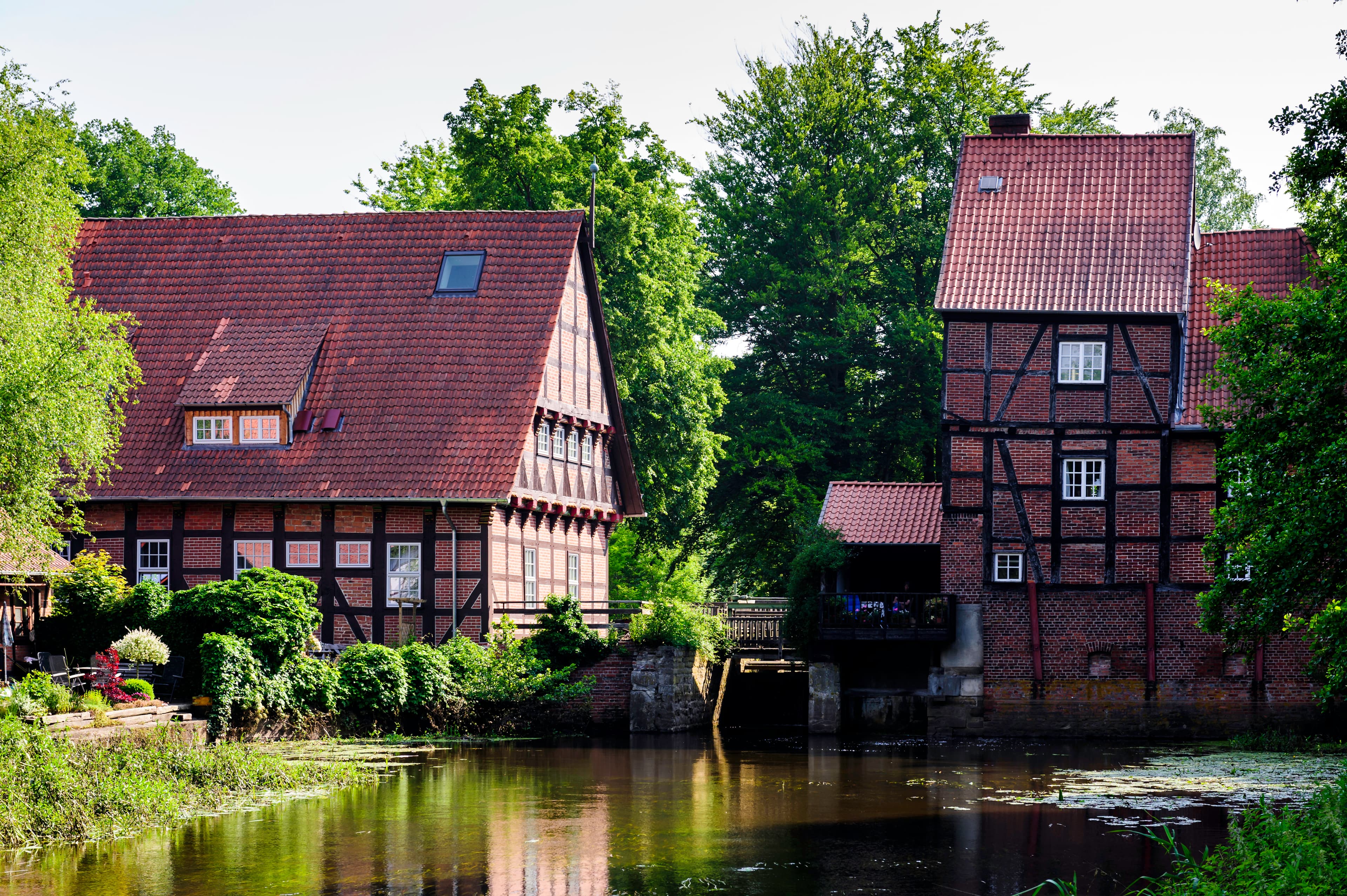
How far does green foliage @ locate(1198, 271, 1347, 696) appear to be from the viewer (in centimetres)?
1852

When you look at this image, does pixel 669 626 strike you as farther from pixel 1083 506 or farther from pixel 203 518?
pixel 203 518

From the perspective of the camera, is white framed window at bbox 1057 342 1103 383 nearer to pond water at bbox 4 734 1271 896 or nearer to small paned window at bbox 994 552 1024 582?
small paned window at bbox 994 552 1024 582

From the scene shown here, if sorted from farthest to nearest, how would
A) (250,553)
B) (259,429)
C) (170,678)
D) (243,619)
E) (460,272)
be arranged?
(460,272), (259,429), (250,553), (243,619), (170,678)

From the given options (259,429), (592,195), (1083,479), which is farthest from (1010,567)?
(259,429)

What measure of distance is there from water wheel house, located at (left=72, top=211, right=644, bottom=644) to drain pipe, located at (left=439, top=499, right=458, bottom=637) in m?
Answer: 0.04

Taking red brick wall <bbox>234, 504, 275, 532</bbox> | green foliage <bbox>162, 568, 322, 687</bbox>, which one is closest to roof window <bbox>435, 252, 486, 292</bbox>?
red brick wall <bbox>234, 504, 275, 532</bbox>

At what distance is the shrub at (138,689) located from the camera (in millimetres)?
22906

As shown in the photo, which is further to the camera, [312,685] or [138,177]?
[138,177]

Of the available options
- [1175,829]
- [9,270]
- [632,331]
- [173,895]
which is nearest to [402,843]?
[173,895]

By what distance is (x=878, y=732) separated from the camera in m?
30.8

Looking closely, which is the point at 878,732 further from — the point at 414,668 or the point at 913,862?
the point at 913,862

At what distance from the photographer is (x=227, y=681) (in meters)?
24.0

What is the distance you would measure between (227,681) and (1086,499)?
1491 centimetres

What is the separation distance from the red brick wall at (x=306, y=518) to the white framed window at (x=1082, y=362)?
1336cm
